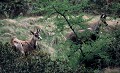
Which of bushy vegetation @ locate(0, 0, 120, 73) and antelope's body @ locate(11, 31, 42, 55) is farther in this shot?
antelope's body @ locate(11, 31, 42, 55)

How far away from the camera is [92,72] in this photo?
13.2 meters

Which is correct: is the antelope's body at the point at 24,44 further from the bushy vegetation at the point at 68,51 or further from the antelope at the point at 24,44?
the bushy vegetation at the point at 68,51

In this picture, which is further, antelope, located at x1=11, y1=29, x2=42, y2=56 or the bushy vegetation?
antelope, located at x1=11, y1=29, x2=42, y2=56

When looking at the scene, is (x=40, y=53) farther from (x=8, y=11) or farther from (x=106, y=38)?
(x=8, y=11)

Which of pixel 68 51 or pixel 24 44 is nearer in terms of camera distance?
pixel 68 51

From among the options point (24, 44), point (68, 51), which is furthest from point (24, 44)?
point (68, 51)

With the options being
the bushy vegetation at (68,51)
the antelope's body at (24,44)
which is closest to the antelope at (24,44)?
the antelope's body at (24,44)

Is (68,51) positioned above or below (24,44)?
above

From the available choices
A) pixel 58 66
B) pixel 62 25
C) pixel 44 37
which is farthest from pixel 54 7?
pixel 44 37

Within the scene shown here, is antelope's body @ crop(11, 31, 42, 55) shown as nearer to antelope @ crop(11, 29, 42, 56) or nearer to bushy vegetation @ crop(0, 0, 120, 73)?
antelope @ crop(11, 29, 42, 56)

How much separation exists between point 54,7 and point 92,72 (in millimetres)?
3291

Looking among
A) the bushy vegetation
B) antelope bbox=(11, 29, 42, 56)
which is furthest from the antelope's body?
the bushy vegetation

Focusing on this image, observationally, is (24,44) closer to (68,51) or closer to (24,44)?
(24,44)

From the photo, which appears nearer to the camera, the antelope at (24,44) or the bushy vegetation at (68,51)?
the bushy vegetation at (68,51)
